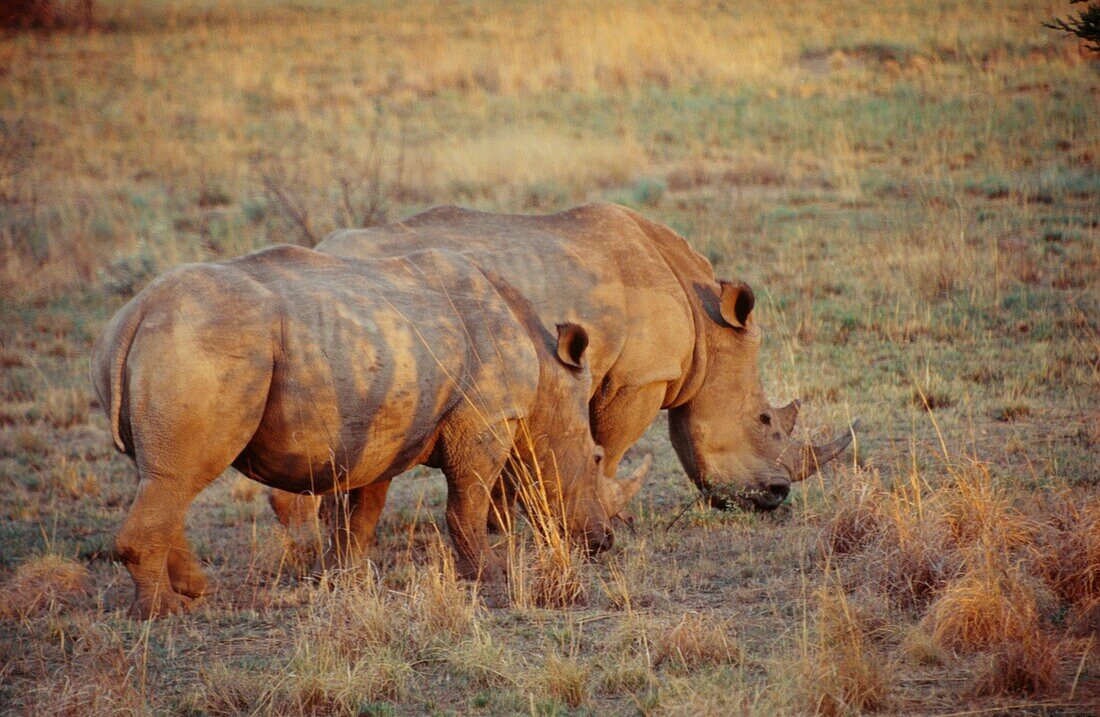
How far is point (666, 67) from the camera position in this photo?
23.7 m

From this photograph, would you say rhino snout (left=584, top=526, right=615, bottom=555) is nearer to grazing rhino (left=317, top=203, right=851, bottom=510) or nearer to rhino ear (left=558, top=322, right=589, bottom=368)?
rhino ear (left=558, top=322, right=589, bottom=368)

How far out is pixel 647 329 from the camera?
26.3ft

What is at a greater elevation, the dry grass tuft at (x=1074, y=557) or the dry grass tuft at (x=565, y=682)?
the dry grass tuft at (x=1074, y=557)

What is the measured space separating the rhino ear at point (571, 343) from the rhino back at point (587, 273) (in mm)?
848

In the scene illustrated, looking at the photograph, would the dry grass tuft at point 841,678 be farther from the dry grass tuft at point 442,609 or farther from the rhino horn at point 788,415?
the rhino horn at point 788,415

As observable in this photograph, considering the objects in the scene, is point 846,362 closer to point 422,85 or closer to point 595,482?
point 595,482

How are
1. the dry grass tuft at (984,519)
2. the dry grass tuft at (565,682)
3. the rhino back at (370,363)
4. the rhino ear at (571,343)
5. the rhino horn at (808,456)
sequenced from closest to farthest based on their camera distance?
the dry grass tuft at (565,682) → the dry grass tuft at (984,519) → the rhino back at (370,363) → the rhino ear at (571,343) → the rhino horn at (808,456)

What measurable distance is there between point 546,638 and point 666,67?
1932cm

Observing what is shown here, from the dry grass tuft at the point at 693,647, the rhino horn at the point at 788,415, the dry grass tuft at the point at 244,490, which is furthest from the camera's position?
A: the dry grass tuft at the point at 244,490

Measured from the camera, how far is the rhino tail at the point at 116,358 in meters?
5.91

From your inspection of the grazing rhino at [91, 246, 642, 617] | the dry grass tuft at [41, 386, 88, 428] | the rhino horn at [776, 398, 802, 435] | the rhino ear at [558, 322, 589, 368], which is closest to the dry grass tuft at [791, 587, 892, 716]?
the grazing rhino at [91, 246, 642, 617]

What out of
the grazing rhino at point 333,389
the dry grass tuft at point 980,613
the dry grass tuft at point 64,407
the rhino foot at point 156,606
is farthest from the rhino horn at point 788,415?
the dry grass tuft at point 64,407

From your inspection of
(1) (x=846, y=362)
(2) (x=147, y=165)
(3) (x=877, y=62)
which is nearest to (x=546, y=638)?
(1) (x=846, y=362)

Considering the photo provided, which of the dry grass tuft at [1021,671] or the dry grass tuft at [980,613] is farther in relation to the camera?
the dry grass tuft at [980,613]
